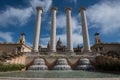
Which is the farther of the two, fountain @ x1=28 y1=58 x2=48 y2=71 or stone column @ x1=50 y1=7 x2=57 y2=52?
stone column @ x1=50 y1=7 x2=57 y2=52

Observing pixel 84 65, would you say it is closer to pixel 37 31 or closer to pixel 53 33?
pixel 53 33

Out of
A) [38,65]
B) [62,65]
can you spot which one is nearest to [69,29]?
[62,65]

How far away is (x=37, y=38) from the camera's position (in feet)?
147

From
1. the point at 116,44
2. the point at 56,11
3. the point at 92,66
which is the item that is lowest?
the point at 92,66

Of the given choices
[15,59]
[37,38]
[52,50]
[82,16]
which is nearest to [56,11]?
[82,16]

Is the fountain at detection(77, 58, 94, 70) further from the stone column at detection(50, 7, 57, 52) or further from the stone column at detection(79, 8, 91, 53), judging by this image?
the stone column at detection(50, 7, 57, 52)

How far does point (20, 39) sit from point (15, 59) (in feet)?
124

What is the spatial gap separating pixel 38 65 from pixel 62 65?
6.37 metres

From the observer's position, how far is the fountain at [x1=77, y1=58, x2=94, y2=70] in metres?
32.8

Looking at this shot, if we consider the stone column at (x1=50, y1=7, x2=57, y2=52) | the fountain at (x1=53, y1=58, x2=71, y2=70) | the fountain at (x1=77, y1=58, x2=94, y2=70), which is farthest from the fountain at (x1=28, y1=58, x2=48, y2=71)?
the fountain at (x1=77, y1=58, x2=94, y2=70)

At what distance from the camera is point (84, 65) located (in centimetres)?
3328

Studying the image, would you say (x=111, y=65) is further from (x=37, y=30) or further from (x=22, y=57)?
(x=37, y=30)

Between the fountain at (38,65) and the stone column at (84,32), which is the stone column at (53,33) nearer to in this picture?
the fountain at (38,65)

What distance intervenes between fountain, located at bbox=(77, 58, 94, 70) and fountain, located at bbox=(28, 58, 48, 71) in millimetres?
9389
